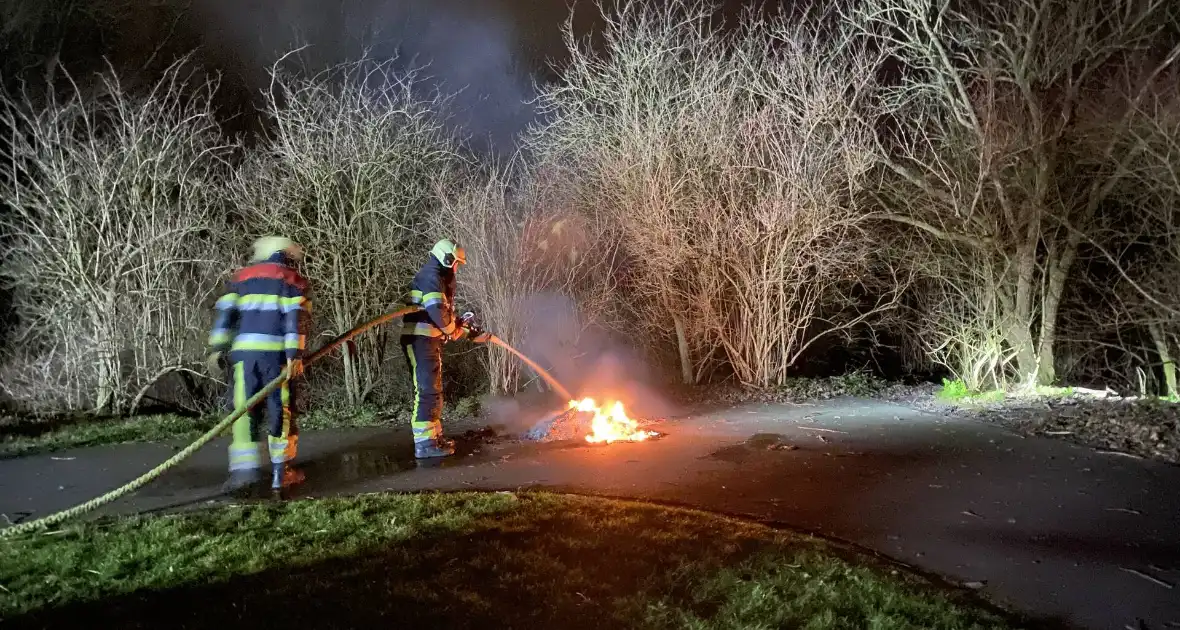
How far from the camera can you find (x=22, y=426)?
9328 millimetres

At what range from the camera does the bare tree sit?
34.7 feet

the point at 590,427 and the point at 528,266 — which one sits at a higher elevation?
the point at 528,266

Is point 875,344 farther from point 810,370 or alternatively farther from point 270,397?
Answer: point 270,397

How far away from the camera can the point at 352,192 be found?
12.3 m

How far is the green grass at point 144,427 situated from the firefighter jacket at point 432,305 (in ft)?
8.21

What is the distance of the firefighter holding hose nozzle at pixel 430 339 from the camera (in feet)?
24.7

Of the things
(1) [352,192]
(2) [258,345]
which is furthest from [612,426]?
(1) [352,192]

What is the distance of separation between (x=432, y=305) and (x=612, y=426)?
237 cm

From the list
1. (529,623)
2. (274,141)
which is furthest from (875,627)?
(274,141)

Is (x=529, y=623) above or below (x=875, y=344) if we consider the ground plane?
below

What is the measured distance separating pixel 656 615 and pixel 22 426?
29.7ft

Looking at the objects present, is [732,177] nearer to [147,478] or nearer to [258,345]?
[258,345]

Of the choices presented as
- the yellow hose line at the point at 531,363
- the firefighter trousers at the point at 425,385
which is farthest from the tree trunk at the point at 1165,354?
the firefighter trousers at the point at 425,385

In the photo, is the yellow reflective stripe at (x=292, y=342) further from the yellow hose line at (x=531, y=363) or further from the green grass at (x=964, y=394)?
the green grass at (x=964, y=394)
